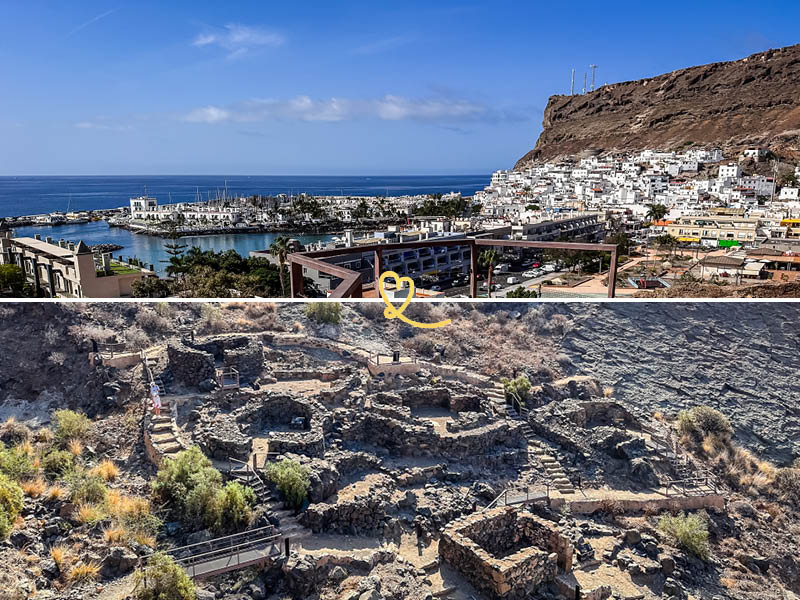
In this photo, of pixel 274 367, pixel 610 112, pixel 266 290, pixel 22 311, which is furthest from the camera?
pixel 610 112

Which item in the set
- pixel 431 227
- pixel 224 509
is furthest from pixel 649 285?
pixel 431 227

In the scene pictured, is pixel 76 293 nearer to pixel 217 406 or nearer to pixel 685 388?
pixel 217 406

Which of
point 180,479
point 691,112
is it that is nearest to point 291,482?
point 180,479

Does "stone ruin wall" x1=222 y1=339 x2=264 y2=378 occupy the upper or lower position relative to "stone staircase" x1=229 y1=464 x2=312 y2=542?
upper

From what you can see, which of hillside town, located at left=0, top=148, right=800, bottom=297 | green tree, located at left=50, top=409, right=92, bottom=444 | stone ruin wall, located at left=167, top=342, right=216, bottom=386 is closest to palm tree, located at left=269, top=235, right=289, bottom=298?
hillside town, located at left=0, top=148, right=800, bottom=297

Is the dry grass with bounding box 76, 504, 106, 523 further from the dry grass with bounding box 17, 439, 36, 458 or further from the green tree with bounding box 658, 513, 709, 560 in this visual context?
the green tree with bounding box 658, 513, 709, 560

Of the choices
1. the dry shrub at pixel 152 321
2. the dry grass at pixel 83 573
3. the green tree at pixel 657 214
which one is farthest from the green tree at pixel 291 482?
the green tree at pixel 657 214

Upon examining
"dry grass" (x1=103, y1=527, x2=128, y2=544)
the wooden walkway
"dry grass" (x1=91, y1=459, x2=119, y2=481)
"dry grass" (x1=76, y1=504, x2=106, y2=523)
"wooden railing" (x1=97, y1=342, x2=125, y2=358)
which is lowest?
the wooden walkway
